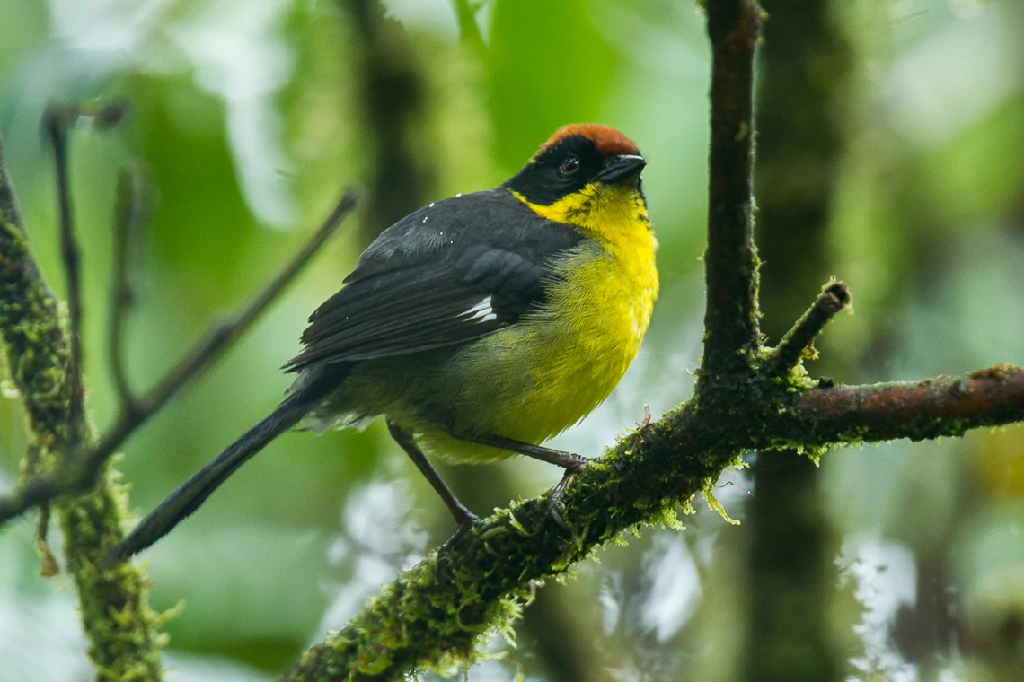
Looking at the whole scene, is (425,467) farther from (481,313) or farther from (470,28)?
(470,28)

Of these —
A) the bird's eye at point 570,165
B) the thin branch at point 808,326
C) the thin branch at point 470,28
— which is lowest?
the thin branch at point 808,326

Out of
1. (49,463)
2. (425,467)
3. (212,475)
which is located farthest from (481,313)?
(49,463)

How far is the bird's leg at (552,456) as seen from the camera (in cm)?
277

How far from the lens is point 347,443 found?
5.07m

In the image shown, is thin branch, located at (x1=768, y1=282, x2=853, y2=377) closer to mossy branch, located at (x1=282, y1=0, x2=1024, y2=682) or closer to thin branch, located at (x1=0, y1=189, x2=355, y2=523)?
mossy branch, located at (x1=282, y1=0, x2=1024, y2=682)

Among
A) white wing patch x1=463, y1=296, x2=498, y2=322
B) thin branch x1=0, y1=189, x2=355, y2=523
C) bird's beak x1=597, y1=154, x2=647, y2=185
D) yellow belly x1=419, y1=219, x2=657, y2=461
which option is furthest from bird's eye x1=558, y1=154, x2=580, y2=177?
thin branch x1=0, y1=189, x2=355, y2=523

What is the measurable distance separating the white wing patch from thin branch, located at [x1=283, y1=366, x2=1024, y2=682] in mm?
843

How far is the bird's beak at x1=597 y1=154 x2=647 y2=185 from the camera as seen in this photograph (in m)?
4.03

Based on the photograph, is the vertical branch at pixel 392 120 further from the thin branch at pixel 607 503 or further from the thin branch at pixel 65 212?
the thin branch at pixel 65 212

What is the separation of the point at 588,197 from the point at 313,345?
4.44ft

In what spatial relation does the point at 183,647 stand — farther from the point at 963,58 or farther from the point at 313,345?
A: the point at 963,58

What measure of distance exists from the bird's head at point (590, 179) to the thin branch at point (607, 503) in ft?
5.15

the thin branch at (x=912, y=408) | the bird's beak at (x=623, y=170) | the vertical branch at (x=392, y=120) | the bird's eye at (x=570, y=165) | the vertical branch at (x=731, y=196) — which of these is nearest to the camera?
the vertical branch at (x=731, y=196)

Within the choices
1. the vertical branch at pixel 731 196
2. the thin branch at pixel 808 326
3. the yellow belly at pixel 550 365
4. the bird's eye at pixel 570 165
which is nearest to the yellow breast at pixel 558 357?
the yellow belly at pixel 550 365
